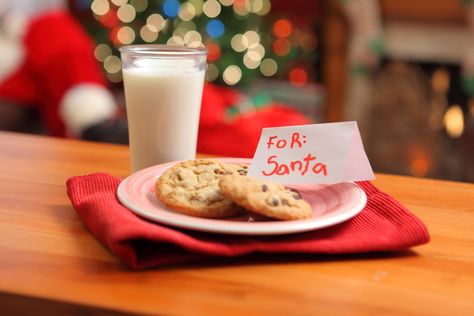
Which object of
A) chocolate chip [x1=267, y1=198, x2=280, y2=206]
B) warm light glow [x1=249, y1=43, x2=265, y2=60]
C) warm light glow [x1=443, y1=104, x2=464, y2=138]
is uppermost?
chocolate chip [x1=267, y1=198, x2=280, y2=206]

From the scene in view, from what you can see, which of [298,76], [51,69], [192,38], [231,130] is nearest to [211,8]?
[192,38]

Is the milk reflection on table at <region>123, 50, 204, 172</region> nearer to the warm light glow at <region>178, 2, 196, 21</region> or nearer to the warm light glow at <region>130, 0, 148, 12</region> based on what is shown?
the warm light glow at <region>178, 2, 196, 21</region>

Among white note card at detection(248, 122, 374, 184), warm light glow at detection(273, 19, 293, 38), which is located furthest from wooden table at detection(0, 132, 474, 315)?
warm light glow at detection(273, 19, 293, 38)

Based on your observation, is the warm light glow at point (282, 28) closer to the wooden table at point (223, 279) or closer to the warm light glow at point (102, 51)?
the warm light glow at point (102, 51)

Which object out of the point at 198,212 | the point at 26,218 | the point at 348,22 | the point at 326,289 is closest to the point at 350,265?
the point at 326,289

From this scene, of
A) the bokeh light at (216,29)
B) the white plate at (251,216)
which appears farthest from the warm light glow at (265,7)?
the white plate at (251,216)

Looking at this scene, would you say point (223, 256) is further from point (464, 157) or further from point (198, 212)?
point (464, 157)

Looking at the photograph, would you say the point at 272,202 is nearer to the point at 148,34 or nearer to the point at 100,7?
the point at 148,34
